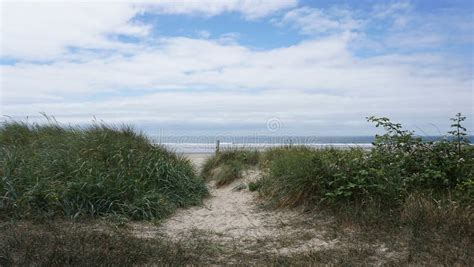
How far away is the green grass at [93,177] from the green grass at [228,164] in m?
0.81

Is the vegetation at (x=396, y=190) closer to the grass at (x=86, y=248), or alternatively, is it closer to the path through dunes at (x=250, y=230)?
the path through dunes at (x=250, y=230)

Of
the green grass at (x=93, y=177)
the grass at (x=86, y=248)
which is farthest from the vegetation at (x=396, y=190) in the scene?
the green grass at (x=93, y=177)

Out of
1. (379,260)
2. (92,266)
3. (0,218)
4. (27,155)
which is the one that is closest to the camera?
(92,266)

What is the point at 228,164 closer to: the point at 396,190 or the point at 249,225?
the point at 249,225

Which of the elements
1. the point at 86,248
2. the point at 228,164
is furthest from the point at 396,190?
the point at 228,164

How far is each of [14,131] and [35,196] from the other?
4.81 m

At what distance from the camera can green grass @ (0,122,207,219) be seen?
Result: 6.32 meters

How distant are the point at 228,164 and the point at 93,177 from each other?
154 inches

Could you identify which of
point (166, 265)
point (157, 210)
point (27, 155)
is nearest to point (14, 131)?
point (27, 155)

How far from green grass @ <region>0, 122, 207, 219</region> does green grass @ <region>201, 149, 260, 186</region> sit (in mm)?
810

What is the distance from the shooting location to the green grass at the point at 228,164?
9508 millimetres

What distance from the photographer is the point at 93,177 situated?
6867 mm

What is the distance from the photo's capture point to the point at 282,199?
6941 mm

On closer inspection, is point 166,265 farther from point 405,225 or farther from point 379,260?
point 405,225
